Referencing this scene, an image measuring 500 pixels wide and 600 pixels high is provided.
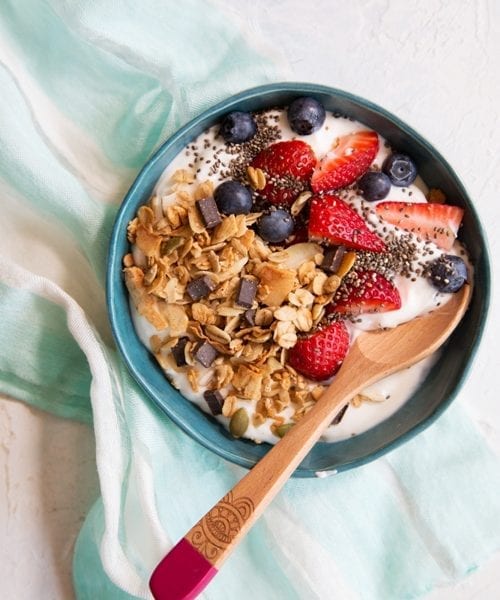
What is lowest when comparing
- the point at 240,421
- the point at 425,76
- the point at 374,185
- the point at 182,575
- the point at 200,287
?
the point at 182,575

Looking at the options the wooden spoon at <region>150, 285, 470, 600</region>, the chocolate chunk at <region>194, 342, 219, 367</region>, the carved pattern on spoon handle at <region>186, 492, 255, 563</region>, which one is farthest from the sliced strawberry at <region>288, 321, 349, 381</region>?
the carved pattern on spoon handle at <region>186, 492, 255, 563</region>

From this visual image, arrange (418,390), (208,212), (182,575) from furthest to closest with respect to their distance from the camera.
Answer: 1. (418,390)
2. (208,212)
3. (182,575)

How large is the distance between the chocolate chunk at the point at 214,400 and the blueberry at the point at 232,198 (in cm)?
27

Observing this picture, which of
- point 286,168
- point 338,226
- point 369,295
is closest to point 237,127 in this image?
point 286,168

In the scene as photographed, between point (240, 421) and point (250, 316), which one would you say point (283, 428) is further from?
point (250, 316)

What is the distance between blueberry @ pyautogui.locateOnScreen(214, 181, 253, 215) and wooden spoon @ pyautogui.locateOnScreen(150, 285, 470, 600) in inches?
10.3

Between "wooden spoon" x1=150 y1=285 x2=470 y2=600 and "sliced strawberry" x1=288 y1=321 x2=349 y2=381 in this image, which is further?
"sliced strawberry" x1=288 y1=321 x2=349 y2=381

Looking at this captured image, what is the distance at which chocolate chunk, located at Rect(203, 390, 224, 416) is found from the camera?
47.4 inches

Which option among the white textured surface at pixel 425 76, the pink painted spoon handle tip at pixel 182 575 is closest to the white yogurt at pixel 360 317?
the white textured surface at pixel 425 76

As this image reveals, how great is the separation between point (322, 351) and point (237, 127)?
1.14 ft

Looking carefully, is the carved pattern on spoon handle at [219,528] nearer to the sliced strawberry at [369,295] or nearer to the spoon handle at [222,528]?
the spoon handle at [222,528]

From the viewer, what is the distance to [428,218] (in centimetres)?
119

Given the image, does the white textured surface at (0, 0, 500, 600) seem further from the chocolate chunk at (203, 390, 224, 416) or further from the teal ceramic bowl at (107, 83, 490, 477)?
the chocolate chunk at (203, 390, 224, 416)

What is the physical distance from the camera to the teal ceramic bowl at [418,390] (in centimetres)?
118
